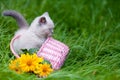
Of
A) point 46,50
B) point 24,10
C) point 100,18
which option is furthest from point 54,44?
point 100,18

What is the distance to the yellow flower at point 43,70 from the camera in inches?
165

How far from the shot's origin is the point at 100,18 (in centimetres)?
636

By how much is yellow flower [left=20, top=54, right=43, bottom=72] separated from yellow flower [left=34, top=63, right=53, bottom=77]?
0.14 ft

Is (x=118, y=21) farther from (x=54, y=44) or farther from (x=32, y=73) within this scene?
(x=32, y=73)

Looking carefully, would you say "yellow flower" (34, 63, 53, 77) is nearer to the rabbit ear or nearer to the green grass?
the green grass

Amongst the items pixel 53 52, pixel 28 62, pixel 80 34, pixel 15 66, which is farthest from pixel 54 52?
pixel 80 34

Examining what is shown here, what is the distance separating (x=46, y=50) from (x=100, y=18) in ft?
6.58

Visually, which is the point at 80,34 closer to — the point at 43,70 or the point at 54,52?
the point at 54,52

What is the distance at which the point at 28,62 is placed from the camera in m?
4.23

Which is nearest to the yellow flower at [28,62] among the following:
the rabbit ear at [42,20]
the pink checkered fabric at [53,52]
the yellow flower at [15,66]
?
the yellow flower at [15,66]

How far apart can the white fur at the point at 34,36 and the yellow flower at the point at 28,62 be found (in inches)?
9.8

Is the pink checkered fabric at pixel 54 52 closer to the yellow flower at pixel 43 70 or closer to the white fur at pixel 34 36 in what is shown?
the white fur at pixel 34 36

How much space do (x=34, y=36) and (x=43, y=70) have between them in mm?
423

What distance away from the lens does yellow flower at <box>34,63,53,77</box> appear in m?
4.20
